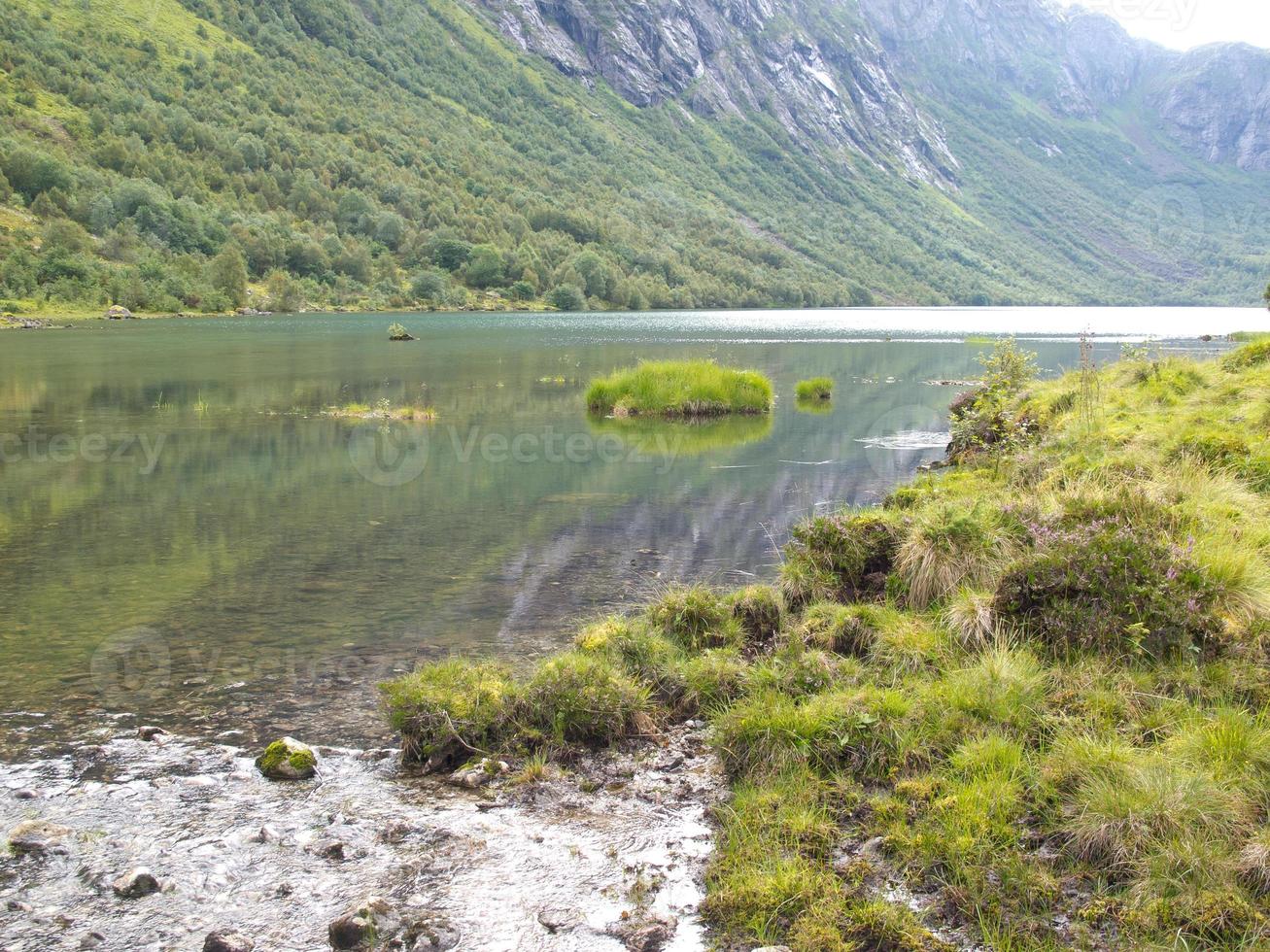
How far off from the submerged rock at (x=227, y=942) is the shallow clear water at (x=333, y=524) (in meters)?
2.90

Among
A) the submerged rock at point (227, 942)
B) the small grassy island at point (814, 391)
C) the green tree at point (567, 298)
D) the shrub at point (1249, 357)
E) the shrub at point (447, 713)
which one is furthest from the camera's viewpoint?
the green tree at point (567, 298)

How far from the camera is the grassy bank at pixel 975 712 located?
5.50m

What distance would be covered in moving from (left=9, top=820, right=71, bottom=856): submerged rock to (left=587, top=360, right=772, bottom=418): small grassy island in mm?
29433

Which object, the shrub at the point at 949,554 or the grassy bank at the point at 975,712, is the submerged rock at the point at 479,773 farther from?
the shrub at the point at 949,554

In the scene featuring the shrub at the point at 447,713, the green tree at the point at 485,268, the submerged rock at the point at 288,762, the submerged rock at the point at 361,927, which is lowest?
the green tree at the point at 485,268

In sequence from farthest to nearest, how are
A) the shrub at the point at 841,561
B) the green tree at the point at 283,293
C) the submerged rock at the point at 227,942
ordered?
1. the green tree at the point at 283,293
2. the shrub at the point at 841,561
3. the submerged rock at the point at 227,942

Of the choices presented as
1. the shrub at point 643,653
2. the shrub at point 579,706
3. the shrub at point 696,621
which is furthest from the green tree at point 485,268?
the shrub at point 579,706

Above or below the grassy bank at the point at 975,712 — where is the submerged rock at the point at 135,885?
below

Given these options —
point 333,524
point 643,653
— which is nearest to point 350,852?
point 643,653

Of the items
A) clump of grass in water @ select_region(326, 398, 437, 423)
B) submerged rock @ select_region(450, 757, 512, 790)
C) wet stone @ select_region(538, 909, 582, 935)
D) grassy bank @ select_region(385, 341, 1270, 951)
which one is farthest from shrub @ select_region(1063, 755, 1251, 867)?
clump of grass in water @ select_region(326, 398, 437, 423)

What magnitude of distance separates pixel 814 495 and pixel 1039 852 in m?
14.9

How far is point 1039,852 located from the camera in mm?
5891

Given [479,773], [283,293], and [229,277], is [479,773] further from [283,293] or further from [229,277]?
[283,293]

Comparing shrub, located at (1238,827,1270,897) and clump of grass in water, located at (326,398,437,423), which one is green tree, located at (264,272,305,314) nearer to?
clump of grass in water, located at (326,398,437,423)
